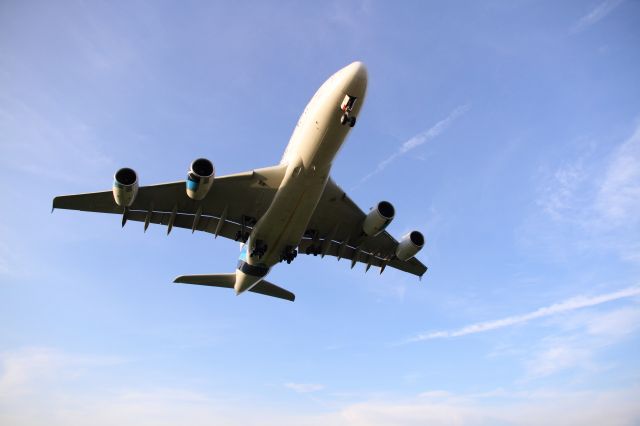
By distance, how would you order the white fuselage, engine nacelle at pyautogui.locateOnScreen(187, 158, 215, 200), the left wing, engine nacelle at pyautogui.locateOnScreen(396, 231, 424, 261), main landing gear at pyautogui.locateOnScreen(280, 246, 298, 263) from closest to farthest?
the white fuselage, engine nacelle at pyautogui.locateOnScreen(187, 158, 215, 200), main landing gear at pyautogui.locateOnScreen(280, 246, 298, 263), the left wing, engine nacelle at pyautogui.locateOnScreen(396, 231, 424, 261)

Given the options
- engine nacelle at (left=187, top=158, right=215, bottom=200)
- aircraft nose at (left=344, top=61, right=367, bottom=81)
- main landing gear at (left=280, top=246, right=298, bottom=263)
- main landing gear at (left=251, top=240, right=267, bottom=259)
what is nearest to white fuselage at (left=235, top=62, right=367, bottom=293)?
aircraft nose at (left=344, top=61, right=367, bottom=81)

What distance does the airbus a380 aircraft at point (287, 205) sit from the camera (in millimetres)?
15578

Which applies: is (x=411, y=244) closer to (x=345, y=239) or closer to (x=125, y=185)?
(x=345, y=239)

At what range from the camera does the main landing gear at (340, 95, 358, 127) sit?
48.8 feet

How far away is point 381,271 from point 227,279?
27.4 feet

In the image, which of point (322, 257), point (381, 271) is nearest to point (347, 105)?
point (322, 257)

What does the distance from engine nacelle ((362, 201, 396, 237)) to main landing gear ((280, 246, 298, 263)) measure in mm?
3679

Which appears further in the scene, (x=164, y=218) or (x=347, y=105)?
(x=164, y=218)

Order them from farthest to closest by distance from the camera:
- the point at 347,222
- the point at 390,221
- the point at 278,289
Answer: the point at 278,289 → the point at 347,222 → the point at 390,221

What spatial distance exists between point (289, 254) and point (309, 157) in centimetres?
607

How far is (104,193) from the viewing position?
17.6m

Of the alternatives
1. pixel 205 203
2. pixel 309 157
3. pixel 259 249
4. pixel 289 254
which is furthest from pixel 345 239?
pixel 309 157

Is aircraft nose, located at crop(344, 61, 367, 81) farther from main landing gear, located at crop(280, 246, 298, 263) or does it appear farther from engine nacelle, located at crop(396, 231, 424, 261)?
engine nacelle, located at crop(396, 231, 424, 261)

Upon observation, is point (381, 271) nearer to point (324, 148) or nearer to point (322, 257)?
point (322, 257)
